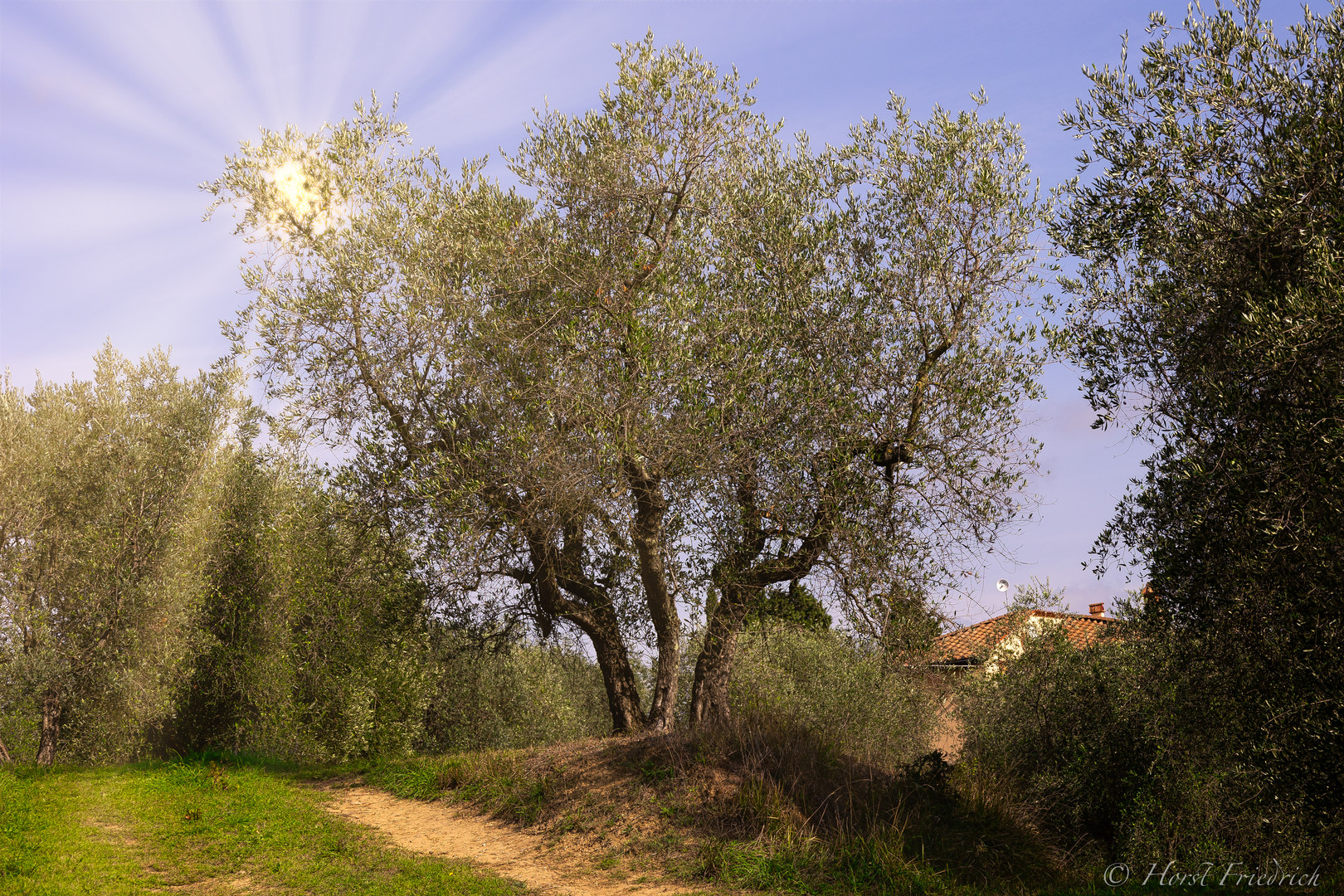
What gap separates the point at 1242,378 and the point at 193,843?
15.5 meters

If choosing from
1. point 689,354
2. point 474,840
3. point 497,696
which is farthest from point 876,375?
point 497,696

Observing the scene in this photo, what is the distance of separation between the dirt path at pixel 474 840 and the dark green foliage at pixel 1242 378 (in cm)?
700

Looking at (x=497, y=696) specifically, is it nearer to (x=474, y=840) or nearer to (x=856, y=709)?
(x=474, y=840)

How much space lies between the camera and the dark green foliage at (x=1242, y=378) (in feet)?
26.7

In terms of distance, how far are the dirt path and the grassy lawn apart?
45 cm

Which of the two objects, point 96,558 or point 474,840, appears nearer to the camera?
point 474,840

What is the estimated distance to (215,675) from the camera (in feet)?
83.5

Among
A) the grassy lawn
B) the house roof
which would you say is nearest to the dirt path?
the grassy lawn

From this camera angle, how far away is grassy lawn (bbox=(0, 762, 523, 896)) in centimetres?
1065

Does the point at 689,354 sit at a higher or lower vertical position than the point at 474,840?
higher

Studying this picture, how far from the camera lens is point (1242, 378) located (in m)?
9.14

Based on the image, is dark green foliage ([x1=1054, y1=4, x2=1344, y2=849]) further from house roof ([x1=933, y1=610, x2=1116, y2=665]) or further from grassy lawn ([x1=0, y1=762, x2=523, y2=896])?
grassy lawn ([x1=0, y1=762, x2=523, y2=896])

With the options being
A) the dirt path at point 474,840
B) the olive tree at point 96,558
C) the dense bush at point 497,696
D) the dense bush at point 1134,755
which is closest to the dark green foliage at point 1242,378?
the dense bush at point 1134,755

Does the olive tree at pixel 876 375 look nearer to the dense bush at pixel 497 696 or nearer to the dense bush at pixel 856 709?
the dense bush at pixel 856 709
